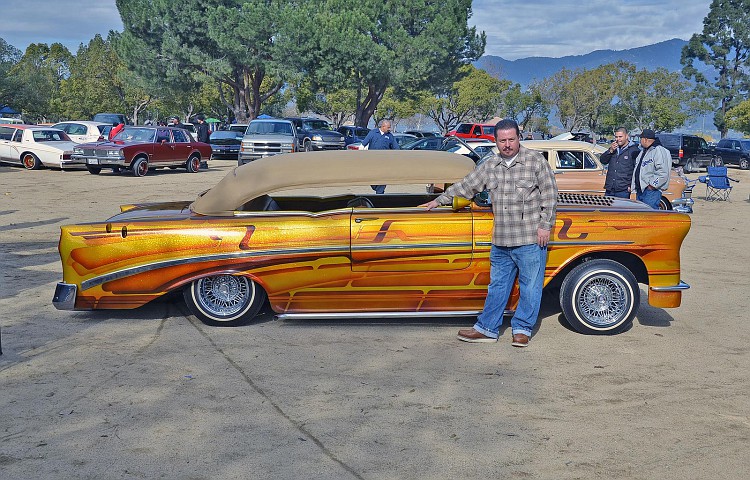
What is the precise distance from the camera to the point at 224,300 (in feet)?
22.5

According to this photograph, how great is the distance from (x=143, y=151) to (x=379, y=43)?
95.1 ft

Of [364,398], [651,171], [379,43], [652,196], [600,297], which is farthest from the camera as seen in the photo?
[379,43]

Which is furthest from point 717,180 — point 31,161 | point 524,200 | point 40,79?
point 40,79

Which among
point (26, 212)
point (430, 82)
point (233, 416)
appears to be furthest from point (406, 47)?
point (233, 416)

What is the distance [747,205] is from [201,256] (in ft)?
52.3

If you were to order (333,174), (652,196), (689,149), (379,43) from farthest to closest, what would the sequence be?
(379,43) < (689,149) < (652,196) < (333,174)

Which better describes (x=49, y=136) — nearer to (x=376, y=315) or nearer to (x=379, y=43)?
(x=376, y=315)

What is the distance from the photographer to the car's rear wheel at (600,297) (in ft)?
21.7

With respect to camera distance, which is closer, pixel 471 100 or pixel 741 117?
pixel 741 117

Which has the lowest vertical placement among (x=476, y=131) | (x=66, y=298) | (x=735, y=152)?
(x=66, y=298)

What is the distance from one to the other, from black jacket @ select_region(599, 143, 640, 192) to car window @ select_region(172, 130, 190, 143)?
57.5 ft

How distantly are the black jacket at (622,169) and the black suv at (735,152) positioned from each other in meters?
27.7

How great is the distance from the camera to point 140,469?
4.15m

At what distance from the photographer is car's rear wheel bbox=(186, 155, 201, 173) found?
2560 cm
